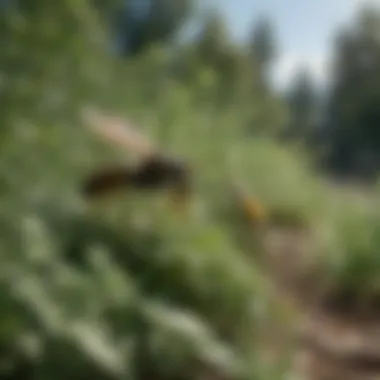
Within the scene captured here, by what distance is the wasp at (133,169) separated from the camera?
183cm

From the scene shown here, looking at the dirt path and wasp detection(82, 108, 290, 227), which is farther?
the dirt path

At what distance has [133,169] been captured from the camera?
194 centimetres

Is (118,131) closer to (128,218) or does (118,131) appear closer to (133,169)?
(133,169)

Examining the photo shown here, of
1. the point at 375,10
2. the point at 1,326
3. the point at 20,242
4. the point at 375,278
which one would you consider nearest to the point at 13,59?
the point at 20,242

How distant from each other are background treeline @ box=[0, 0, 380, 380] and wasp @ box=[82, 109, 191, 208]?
1.2 inches

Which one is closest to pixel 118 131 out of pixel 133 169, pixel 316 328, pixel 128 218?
pixel 133 169

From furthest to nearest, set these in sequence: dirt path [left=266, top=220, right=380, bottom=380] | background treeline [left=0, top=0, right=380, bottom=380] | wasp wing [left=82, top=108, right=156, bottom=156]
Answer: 1. dirt path [left=266, top=220, right=380, bottom=380]
2. wasp wing [left=82, top=108, right=156, bottom=156]
3. background treeline [left=0, top=0, right=380, bottom=380]

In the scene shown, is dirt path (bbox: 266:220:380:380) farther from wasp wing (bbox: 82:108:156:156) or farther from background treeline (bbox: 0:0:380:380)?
wasp wing (bbox: 82:108:156:156)

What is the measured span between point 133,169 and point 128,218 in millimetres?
115

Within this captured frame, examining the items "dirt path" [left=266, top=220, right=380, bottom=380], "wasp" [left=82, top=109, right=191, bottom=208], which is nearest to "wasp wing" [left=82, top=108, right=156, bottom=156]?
"wasp" [left=82, top=109, right=191, bottom=208]

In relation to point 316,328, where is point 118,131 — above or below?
below

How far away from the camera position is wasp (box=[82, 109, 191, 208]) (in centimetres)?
183

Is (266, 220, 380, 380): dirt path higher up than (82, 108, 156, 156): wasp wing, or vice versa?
(266, 220, 380, 380): dirt path

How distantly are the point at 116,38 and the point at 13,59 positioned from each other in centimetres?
44
